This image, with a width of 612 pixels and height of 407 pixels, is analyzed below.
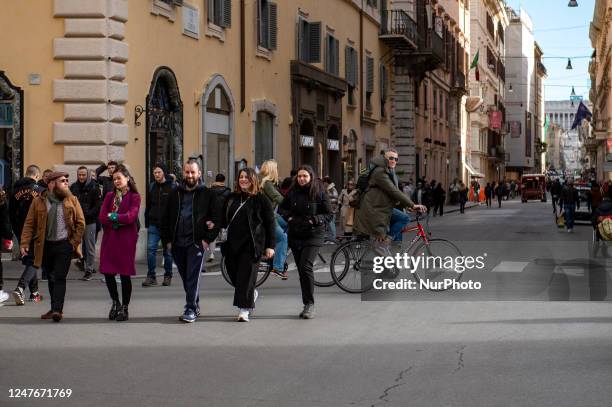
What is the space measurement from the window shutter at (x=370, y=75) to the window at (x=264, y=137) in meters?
12.4

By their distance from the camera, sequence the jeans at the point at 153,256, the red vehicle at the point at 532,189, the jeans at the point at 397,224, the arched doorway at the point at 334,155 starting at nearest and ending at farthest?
the jeans at the point at 397,224 → the jeans at the point at 153,256 → the arched doorway at the point at 334,155 → the red vehicle at the point at 532,189

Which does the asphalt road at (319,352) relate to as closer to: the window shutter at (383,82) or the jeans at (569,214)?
the jeans at (569,214)

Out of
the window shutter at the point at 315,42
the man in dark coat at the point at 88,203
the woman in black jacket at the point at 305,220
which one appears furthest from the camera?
the window shutter at the point at 315,42

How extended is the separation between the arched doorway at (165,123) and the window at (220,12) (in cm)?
277

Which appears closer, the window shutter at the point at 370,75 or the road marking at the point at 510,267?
the road marking at the point at 510,267

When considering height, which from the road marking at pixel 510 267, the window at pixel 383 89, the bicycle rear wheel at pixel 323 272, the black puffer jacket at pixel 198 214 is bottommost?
the road marking at pixel 510 267

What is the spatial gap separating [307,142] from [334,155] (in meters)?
4.51

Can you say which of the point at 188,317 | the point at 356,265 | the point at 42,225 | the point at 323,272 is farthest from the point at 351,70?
the point at 188,317

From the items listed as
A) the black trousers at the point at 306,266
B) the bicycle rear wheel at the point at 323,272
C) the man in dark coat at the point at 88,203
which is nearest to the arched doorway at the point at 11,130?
the man in dark coat at the point at 88,203

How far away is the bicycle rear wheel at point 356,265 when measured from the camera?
48.4 feet

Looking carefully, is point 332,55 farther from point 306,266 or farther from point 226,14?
point 306,266

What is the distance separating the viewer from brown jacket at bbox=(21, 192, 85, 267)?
12414 mm

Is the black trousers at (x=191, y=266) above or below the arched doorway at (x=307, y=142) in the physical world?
below

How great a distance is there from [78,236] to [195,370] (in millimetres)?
4229
